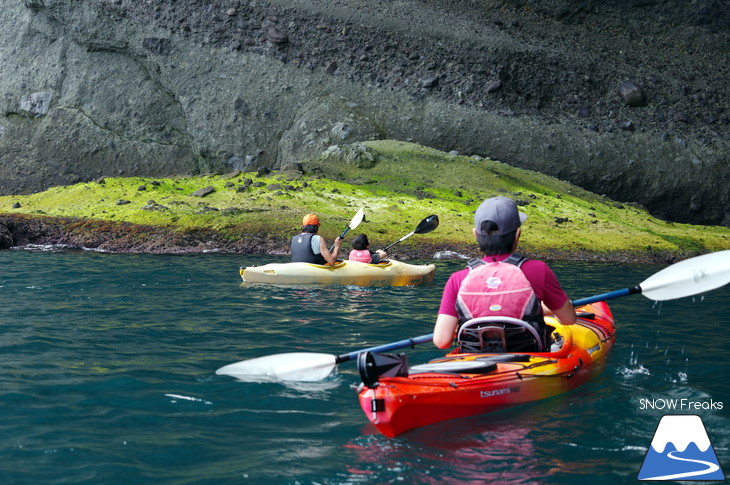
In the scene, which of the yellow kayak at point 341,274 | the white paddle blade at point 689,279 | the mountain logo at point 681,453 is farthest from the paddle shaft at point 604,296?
the yellow kayak at point 341,274

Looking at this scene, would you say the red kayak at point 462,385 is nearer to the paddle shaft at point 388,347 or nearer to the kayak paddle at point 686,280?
the paddle shaft at point 388,347

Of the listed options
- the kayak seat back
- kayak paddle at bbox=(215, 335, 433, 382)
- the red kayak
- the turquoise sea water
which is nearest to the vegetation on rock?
the turquoise sea water

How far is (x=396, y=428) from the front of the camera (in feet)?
16.3

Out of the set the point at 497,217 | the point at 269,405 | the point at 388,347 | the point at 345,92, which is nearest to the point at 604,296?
the point at 497,217

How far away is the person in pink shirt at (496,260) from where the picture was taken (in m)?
5.35

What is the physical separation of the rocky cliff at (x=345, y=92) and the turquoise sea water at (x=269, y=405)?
2483 cm

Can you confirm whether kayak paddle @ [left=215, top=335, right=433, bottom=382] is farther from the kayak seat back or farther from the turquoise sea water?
the kayak seat back

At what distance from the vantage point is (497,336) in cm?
565

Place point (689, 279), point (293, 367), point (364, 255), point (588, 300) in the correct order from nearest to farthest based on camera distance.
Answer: point (293, 367)
point (588, 300)
point (689, 279)
point (364, 255)

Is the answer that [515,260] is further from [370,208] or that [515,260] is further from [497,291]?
[370,208]

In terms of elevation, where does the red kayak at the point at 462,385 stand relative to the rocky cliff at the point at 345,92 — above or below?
below

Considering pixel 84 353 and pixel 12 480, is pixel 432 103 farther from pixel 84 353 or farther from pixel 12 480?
pixel 12 480

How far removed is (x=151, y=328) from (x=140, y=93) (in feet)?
112

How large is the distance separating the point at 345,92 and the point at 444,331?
33.6 metres
